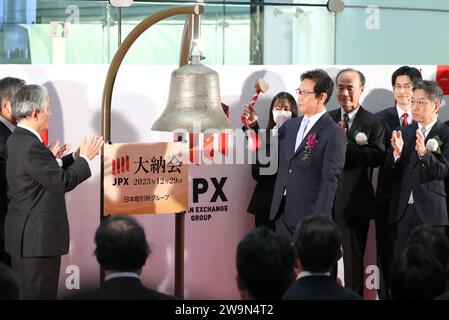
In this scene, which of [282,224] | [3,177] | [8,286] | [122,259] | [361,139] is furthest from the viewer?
[361,139]

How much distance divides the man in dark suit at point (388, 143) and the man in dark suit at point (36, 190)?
207 cm

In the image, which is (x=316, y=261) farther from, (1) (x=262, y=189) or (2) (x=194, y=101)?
(1) (x=262, y=189)

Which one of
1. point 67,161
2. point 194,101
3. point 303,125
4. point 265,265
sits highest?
point 194,101

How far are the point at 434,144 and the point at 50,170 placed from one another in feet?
7.76

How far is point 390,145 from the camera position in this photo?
6.38 meters

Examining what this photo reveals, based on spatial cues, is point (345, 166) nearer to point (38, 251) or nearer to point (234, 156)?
point (234, 156)

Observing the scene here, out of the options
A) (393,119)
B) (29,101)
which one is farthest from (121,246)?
(393,119)

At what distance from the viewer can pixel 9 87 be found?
5.58m

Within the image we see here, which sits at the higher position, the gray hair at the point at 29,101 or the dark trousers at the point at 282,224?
the gray hair at the point at 29,101

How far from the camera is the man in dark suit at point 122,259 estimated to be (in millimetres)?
3549

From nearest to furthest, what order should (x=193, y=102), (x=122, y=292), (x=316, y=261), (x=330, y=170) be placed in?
(x=122, y=292) < (x=316, y=261) < (x=193, y=102) < (x=330, y=170)

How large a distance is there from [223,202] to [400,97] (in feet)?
4.43

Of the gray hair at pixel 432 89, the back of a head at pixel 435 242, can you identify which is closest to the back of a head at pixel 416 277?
the back of a head at pixel 435 242

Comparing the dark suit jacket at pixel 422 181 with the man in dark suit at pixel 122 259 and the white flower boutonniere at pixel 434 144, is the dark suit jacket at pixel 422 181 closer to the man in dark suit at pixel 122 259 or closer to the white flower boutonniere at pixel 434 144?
the white flower boutonniere at pixel 434 144
